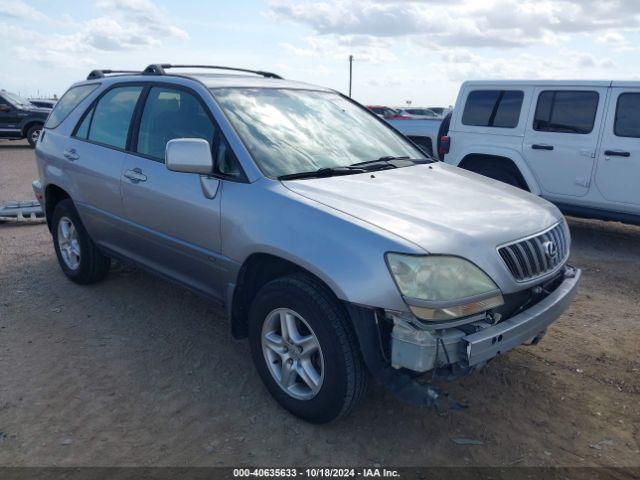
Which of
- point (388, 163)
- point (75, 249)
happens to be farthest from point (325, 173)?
point (75, 249)

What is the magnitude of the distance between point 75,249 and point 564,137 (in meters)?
5.70

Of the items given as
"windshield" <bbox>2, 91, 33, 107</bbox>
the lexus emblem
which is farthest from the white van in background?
"windshield" <bbox>2, 91, 33, 107</bbox>

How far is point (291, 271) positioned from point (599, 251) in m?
4.88

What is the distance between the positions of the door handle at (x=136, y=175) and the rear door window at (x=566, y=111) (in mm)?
5263

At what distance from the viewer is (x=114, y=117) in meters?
4.34

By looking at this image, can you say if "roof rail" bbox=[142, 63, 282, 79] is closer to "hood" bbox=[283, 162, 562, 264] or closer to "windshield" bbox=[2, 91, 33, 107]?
"hood" bbox=[283, 162, 562, 264]

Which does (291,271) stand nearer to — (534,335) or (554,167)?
(534,335)

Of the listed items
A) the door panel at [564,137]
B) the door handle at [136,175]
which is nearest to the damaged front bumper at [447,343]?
A: the door handle at [136,175]

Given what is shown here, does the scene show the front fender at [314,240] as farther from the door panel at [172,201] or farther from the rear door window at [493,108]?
the rear door window at [493,108]

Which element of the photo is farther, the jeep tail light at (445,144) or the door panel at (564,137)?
the jeep tail light at (445,144)

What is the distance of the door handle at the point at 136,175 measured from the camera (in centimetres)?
377

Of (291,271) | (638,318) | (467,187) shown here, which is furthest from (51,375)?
(638,318)

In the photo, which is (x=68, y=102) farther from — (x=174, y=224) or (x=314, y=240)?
(x=314, y=240)

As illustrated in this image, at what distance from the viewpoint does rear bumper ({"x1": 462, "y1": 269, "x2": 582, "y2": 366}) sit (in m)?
2.46
